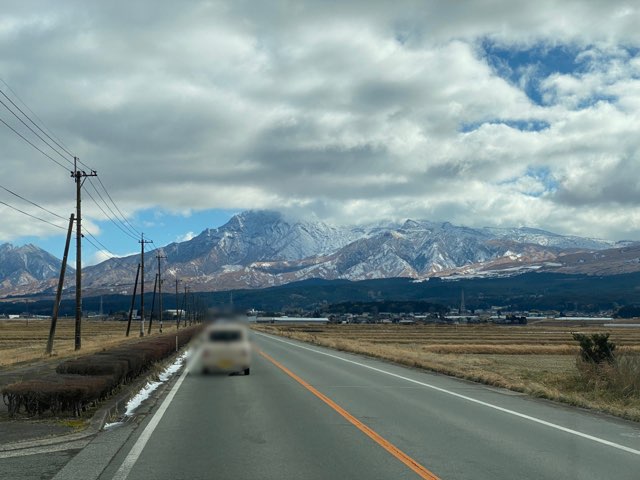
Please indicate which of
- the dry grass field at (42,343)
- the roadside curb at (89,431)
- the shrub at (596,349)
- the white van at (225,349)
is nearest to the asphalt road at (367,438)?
the roadside curb at (89,431)

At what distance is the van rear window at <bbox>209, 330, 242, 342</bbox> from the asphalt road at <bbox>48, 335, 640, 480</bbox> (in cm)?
310

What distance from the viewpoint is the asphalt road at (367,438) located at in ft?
27.3

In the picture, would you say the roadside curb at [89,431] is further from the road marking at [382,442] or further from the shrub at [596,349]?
the shrub at [596,349]

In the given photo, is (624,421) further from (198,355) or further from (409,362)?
(409,362)

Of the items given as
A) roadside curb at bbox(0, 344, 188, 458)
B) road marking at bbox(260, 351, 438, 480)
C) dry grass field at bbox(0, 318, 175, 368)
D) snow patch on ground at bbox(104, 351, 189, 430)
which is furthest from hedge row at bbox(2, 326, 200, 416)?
dry grass field at bbox(0, 318, 175, 368)

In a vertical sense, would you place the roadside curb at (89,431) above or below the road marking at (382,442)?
above

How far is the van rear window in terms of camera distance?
2105 centimetres

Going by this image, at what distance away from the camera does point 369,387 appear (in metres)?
19.0

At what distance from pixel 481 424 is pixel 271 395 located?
633 centimetres

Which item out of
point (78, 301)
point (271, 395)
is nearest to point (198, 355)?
point (271, 395)

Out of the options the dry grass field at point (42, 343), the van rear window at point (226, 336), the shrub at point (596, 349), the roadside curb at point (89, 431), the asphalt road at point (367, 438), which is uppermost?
the van rear window at point (226, 336)

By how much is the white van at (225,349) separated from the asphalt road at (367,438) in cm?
310

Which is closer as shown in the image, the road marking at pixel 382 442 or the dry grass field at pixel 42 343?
the road marking at pixel 382 442

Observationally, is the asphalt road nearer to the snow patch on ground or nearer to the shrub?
the snow patch on ground
